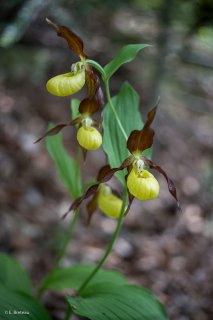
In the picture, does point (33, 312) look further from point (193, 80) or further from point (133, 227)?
point (193, 80)

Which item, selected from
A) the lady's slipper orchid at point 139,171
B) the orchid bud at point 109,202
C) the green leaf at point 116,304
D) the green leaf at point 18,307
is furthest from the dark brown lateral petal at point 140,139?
the green leaf at point 18,307

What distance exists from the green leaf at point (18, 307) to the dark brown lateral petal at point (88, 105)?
91 cm

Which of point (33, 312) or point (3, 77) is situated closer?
point (33, 312)

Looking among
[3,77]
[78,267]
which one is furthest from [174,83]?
[78,267]

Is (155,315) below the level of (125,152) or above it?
below

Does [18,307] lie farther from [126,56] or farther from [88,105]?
[126,56]

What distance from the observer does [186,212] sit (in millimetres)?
3592

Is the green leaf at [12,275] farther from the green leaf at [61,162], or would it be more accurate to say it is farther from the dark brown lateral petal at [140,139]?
the dark brown lateral petal at [140,139]

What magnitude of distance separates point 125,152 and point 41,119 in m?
2.54

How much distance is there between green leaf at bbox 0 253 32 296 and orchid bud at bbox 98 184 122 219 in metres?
0.67

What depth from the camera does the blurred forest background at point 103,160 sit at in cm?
271

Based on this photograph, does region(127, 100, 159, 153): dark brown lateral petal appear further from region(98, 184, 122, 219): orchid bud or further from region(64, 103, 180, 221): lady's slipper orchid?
region(98, 184, 122, 219): orchid bud

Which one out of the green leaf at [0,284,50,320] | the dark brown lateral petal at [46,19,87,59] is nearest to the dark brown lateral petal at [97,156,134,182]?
the dark brown lateral petal at [46,19,87,59]

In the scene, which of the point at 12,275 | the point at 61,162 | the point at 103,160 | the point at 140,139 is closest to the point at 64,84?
the point at 140,139
